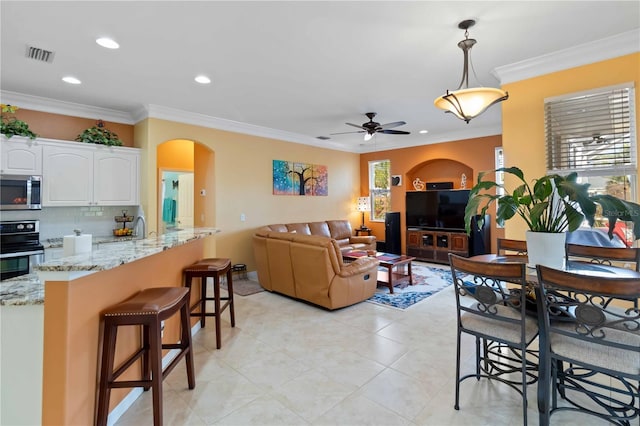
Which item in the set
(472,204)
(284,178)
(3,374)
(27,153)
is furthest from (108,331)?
(284,178)

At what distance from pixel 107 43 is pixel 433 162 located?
21.4 feet

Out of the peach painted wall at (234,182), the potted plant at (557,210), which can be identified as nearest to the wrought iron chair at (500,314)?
the potted plant at (557,210)

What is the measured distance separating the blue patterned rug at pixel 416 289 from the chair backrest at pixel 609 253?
1995 mm

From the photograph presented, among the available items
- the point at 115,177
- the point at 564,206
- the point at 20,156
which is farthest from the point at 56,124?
the point at 564,206

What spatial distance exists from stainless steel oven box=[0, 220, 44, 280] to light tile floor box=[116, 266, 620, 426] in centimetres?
236

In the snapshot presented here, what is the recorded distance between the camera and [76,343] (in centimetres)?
159

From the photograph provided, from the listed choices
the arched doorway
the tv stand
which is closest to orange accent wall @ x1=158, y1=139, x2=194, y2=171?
the arched doorway

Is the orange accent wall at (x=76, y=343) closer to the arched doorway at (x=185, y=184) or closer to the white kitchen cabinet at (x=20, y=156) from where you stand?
the white kitchen cabinet at (x=20, y=156)

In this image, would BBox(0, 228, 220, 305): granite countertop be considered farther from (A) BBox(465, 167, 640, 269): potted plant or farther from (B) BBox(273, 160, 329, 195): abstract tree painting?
(B) BBox(273, 160, 329, 195): abstract tree painting

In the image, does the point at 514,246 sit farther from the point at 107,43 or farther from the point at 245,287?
the point at 107,43

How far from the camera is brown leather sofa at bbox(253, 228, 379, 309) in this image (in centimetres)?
381

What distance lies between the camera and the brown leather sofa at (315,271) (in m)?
3.81

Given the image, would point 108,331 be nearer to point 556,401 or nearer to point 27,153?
point 556,401

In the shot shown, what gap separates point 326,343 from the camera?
3.06m
